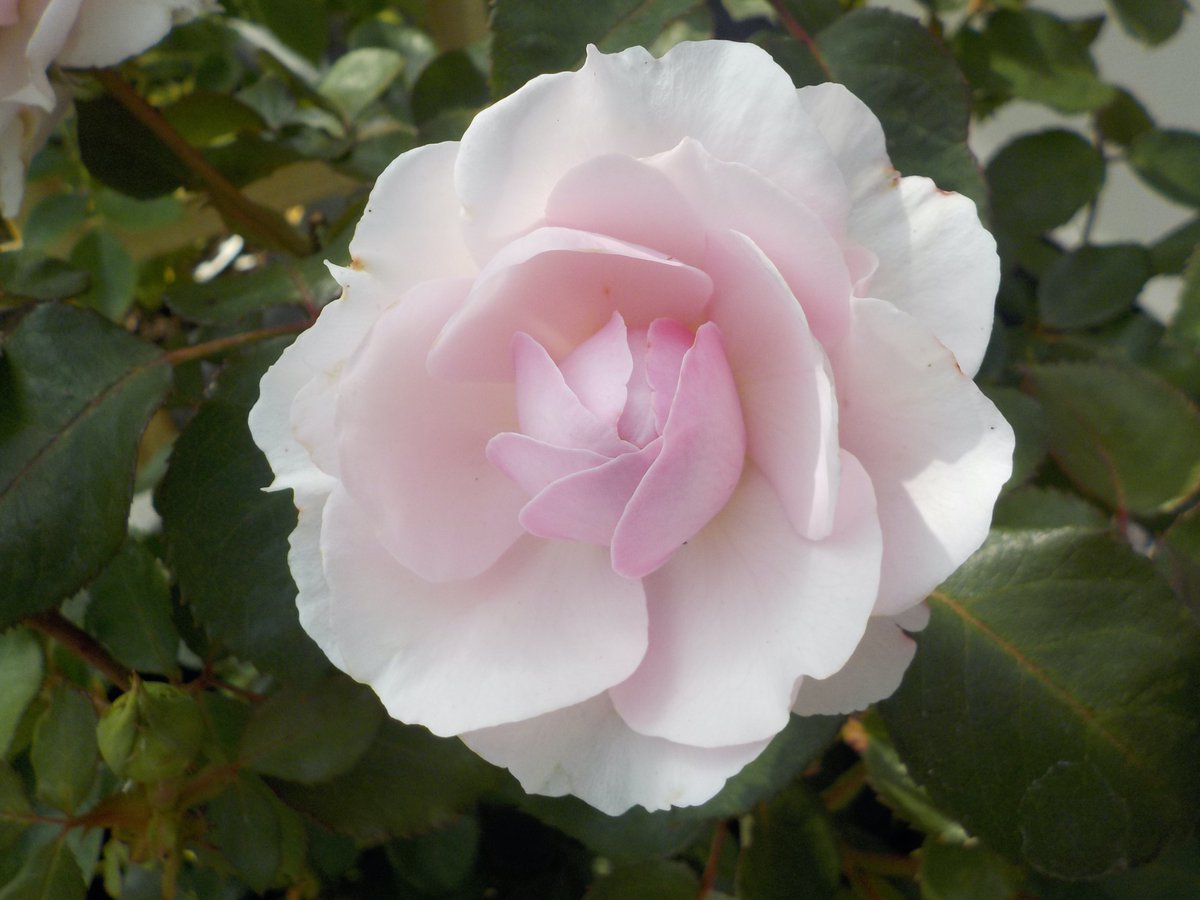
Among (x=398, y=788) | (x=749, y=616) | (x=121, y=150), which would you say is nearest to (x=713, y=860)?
(x=398, y=788)

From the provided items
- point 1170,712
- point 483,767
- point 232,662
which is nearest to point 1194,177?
point 1170,712

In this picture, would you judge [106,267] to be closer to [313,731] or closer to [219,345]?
[219,345]

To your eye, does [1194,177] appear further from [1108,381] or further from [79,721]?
[79,721]

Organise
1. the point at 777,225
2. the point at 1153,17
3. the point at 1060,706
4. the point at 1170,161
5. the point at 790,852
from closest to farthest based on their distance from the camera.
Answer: the point at 777,225, the point at 1060,706, the point at 790,852, the point at 1153,17, the point at 1170,161

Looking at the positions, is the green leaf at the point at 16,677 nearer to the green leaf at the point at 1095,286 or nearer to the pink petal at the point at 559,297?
the pink petal at the point at 559,297

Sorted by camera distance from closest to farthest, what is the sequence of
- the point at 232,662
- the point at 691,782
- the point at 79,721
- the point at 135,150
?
1. the point at 691,782
2. the point at 79,721
3. the point at 135,150
4. the point at 232,662

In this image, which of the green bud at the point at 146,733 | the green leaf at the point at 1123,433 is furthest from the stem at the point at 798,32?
the green bud at the point at 146,733
